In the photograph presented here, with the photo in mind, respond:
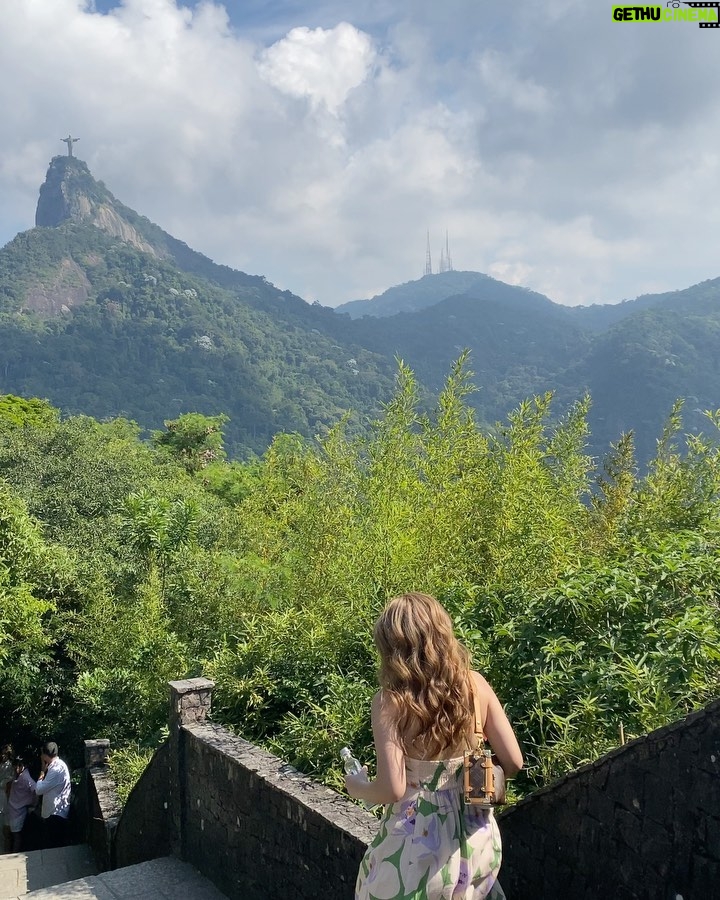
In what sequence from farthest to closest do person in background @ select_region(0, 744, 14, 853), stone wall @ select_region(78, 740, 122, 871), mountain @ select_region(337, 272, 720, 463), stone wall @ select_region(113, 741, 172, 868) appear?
mountain @ select_region(337, 272, 720, 463) → person in background @ select_region(0, 744, 14, 853) → stone wall @ select_region(78, 740, 122, 871) → stone wall @ select_region(113, 741, 172, 868)

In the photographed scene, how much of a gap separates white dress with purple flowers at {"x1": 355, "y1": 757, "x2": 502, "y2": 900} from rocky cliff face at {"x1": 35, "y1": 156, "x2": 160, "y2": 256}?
176224 millimetres

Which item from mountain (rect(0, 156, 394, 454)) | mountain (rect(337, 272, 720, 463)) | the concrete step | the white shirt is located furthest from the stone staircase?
mountain (rect(0, 156, 394, 454))

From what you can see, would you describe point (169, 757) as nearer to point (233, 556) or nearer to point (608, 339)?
point (233, 556)

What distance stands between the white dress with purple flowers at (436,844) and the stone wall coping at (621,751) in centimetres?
30

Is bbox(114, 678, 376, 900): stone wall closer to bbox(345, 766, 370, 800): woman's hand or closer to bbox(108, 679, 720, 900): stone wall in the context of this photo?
bbox(108, 679, 720, 900): stone wall

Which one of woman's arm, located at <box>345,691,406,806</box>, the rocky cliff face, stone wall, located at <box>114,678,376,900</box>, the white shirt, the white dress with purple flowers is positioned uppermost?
the rocky cliff face

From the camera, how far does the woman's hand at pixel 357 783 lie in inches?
Result: 82.0

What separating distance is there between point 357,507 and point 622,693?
3.14m

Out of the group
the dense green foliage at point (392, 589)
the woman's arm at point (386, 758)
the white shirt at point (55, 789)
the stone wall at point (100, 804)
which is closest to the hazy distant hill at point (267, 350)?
the dense green foliage at point (392, 589)

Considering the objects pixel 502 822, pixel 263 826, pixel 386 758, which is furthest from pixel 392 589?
pixel 386 758

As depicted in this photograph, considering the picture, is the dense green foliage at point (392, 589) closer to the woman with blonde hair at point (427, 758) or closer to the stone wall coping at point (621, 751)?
the stone wall coping at point (621, 751)

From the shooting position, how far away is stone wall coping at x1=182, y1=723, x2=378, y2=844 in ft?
10.3

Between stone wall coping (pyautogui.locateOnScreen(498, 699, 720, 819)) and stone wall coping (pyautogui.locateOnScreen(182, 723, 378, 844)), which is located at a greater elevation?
stone wall coping (pyautogui.locateOnScreen(498, 699, 720, 819))

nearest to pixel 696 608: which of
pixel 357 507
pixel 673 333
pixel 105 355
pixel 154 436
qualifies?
pixel 357 507
